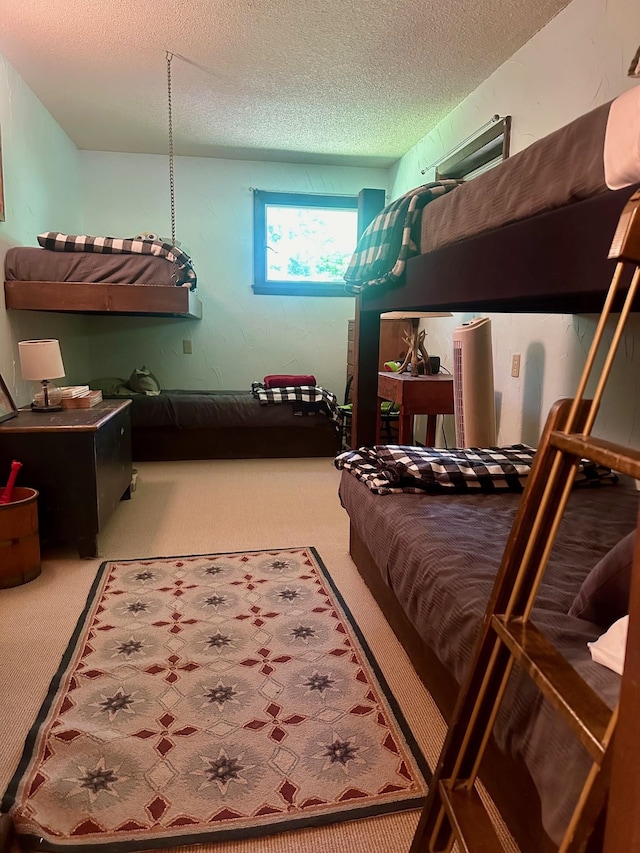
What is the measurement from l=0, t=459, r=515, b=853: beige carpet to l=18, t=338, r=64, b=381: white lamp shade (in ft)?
2.68

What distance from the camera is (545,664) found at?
733mm

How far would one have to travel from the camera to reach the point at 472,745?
2.96 ft

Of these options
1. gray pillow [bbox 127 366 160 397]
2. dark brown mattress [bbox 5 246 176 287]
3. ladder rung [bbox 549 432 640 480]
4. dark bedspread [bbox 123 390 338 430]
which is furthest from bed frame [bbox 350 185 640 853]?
gray pillow [bbox 127 366 160 397]

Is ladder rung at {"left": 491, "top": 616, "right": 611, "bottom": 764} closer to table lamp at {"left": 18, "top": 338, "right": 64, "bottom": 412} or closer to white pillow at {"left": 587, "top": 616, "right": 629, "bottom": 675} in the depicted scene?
white pillow at {"left": 587, "top": 616, "right": 629, "bottom": 675}

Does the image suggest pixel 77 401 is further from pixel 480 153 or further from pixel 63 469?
pixel 480 153

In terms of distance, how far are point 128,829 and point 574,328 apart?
2546mm

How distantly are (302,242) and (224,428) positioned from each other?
6.52 ft

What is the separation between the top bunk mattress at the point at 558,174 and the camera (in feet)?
3.06

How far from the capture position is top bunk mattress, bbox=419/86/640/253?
36.7 inches

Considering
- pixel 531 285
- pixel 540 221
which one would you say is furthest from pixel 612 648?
pixel 540 221

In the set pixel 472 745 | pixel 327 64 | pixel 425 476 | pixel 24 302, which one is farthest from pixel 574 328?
pixel 24 302

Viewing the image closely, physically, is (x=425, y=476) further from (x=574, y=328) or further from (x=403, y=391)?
(x=403, y=391)

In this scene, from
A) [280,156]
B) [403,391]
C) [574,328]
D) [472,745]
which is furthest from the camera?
[280,156]

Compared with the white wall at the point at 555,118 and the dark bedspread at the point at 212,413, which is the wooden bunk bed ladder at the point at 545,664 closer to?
the white wall at the point at 555,118
